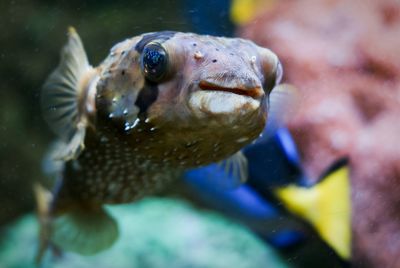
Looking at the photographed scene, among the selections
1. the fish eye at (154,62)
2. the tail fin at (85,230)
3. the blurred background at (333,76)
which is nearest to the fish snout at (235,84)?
the fish eye at (154,62)

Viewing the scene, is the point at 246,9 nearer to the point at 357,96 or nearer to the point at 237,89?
the point at 357,96

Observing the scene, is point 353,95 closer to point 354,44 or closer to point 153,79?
point 354,44

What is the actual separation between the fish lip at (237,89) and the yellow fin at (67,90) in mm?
693

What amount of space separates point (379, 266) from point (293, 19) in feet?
3.32

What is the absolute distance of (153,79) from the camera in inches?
48.0

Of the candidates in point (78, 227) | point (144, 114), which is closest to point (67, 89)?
point (144, 114)

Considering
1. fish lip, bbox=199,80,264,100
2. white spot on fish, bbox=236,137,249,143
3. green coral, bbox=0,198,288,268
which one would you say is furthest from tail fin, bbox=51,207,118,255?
fish lip, bbox=199,80,264,100

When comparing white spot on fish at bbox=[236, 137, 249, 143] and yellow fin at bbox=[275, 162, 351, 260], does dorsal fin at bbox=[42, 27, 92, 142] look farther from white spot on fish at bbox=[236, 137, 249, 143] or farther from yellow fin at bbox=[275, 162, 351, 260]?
yellow fin at bbox=[275, 162, 351, 260]

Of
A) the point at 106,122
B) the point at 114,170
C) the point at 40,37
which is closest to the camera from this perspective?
the point at 106,122

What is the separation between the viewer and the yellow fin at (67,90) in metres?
1.66

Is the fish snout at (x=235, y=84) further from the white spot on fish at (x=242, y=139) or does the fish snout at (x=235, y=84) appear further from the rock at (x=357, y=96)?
the rock at (x=357, y=96)

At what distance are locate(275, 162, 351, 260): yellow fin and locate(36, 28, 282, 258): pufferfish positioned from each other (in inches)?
10.1

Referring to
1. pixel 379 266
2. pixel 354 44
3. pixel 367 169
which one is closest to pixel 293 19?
pixel 354 44

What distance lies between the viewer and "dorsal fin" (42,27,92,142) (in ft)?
5.45
